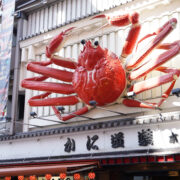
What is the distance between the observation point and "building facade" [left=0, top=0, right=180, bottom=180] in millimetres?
9648

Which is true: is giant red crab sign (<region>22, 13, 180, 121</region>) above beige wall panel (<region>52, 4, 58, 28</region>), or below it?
below

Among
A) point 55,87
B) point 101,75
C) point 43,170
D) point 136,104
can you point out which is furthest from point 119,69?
point 43,170

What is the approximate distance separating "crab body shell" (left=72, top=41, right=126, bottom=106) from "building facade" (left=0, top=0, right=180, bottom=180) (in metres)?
0.60

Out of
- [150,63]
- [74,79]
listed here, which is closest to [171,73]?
[150,63]

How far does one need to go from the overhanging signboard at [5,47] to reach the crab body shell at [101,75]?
456 cm

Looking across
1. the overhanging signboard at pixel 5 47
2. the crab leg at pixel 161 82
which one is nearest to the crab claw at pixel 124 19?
the crab leg at pixel 161 82

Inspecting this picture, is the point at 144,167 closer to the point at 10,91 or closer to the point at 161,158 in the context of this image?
the point at 161,158

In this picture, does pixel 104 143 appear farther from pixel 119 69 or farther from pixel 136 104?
pixel 119 69

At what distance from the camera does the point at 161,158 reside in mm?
9172

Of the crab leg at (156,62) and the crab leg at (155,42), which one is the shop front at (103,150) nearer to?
the crab leg at (156,62)

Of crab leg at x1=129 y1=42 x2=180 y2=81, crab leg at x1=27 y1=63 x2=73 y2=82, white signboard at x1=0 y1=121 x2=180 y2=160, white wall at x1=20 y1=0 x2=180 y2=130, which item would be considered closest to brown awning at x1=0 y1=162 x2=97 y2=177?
white signboard at x1=0 y1=121 x2=180 y2=160

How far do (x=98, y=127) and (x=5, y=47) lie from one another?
6.33 m

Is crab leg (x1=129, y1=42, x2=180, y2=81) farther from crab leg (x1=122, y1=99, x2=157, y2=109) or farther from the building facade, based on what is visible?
crab leg (x1=122, y1=99, x2=157, y2=109)

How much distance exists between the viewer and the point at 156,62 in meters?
9.52
